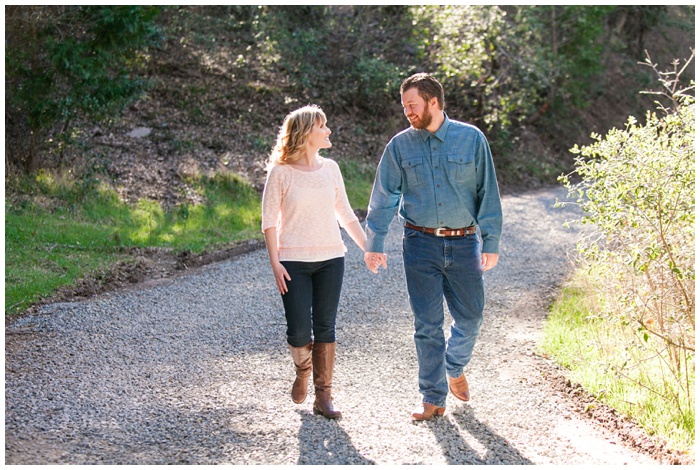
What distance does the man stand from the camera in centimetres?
429

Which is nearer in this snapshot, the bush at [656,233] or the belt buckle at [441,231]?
the belt buckle at [441,231]

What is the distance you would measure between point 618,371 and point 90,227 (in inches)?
281

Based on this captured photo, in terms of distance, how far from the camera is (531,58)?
18.1m

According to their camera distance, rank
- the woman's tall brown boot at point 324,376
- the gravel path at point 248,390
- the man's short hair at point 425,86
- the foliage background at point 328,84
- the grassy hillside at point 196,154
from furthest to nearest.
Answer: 1. the foliage background at point 328,84
2. the grassy hillside at point 196,154
3. the woman's tall brown boot at point 324,376
4. the man's short hair at point 425,86
5. the gravel path at point 248,390

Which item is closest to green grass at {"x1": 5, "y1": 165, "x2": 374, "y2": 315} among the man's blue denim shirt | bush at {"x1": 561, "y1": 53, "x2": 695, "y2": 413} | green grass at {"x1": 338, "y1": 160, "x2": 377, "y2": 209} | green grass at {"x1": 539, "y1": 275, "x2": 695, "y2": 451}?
green grass at {"x1": 338, "y1": 160, "x2": 377, "y2": 209}

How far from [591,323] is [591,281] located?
24.5 inches

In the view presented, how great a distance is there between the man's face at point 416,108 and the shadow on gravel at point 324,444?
5.60ft

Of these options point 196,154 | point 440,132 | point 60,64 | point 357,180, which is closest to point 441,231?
point 440,132

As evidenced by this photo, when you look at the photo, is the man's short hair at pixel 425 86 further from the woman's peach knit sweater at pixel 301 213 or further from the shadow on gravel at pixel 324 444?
the shadow on gravel at pixel 324 444

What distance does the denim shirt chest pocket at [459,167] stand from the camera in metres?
4.29

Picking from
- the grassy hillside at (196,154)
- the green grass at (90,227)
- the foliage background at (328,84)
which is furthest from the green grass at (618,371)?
the foliage background at (328,84)

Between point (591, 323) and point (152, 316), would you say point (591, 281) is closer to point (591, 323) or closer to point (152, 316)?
point (591, 323)

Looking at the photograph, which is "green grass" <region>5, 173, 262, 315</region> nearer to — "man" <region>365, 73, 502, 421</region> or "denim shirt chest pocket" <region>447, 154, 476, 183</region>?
"man" <region>365, 73, 502, 421</region>

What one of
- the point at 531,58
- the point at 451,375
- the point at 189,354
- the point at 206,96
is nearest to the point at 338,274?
the point at 451,375
